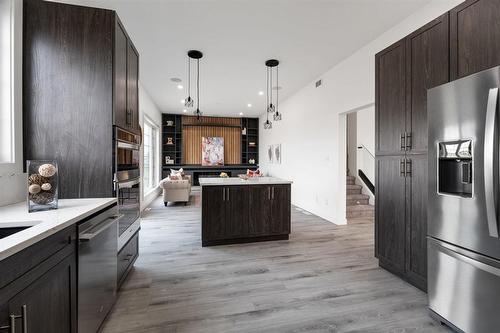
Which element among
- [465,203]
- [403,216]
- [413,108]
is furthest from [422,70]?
[403,216]

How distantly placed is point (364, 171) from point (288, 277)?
4934mm

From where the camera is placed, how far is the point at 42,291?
3.55 ft

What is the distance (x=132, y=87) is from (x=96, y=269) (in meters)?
1.91

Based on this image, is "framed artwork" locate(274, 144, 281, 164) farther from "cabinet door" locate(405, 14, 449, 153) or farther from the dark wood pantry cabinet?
"cabinet door" locate(405, 14, 449, 153)

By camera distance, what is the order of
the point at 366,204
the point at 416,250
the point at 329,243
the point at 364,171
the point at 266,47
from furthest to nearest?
1. the point at 364,171
2. the point at 366,204
3. the point at 266,47
4. the point at 329,243
5. the point at 416,250

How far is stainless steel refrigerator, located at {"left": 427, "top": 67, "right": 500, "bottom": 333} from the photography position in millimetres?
1495

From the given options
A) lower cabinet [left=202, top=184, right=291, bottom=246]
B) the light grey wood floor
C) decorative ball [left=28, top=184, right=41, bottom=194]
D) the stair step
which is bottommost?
the light grey wood floor

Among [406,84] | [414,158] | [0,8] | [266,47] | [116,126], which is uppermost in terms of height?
[266,47]

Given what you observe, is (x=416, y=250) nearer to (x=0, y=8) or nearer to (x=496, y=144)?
(x=496, y=144)

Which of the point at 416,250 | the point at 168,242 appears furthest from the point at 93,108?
the point at 416,250

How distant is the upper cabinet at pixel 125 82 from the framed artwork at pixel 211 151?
754cm

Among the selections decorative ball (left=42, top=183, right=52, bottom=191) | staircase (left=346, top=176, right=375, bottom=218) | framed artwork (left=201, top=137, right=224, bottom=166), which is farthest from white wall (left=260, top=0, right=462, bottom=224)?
decorative ball (left=42, top=183, right=52, bottom=191)

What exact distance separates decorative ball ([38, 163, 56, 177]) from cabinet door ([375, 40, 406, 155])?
3013 millimetres

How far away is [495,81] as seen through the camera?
151 centimetres
